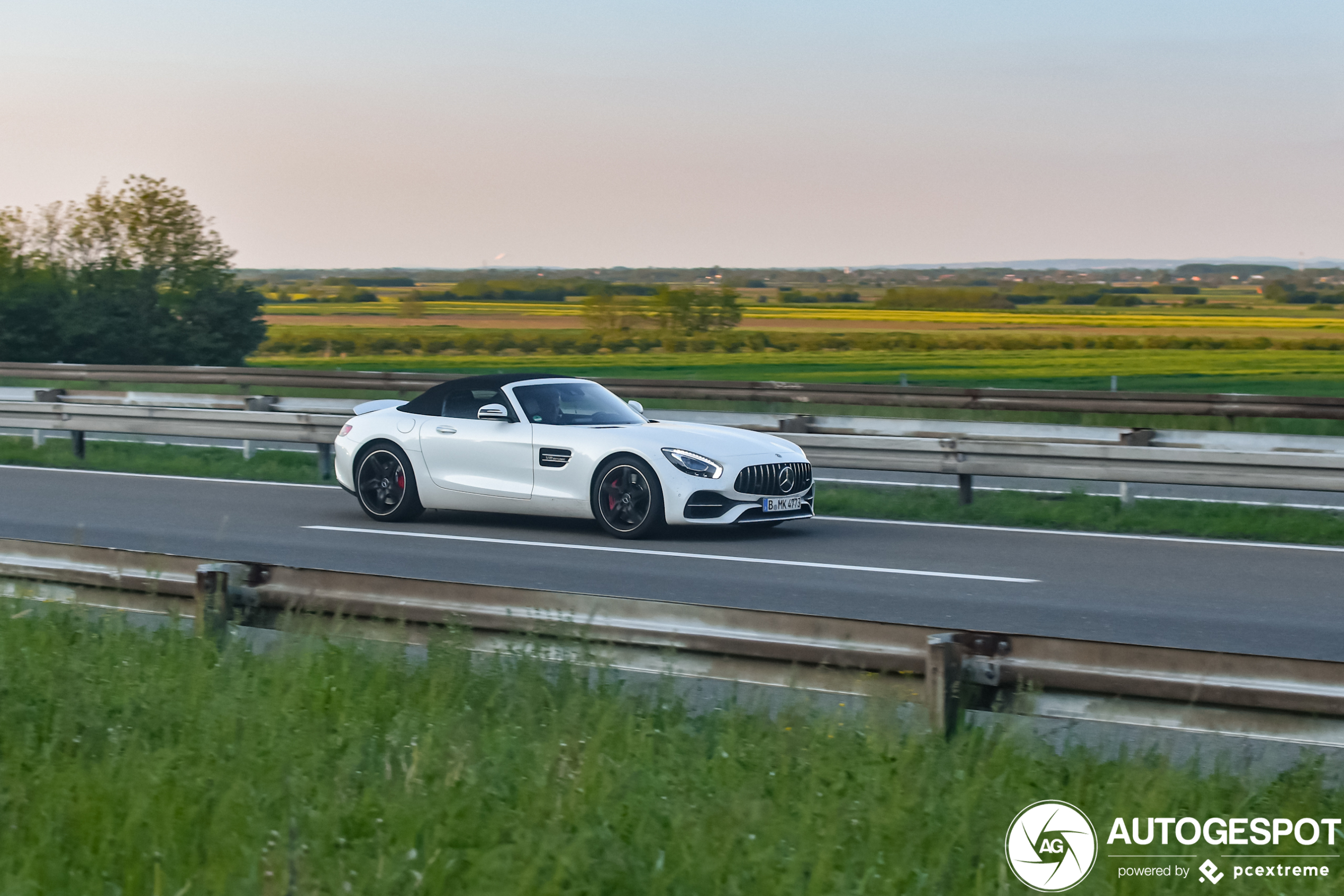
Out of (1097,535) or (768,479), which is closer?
(768,479)

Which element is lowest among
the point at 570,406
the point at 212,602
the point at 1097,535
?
the point at 1097,535

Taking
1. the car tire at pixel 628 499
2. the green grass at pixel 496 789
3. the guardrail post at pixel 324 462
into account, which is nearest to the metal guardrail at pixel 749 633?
the green grass at pixel 496 789

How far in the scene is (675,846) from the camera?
401 cm

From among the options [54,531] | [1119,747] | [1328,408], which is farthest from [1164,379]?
[1119,747]

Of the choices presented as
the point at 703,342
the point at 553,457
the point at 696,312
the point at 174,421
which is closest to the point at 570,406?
the point at 553,457

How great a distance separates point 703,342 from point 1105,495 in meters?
59.1

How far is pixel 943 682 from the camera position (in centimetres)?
466

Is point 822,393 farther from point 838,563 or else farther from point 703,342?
point 703,342

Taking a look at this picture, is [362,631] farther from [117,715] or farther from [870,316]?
[870,316]

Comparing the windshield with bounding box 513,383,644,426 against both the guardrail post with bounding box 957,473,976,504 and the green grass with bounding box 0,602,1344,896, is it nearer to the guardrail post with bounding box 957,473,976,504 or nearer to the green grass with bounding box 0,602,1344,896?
the guardrail post with bounding box 957,473,976,504

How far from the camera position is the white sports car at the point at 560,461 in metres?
11.3

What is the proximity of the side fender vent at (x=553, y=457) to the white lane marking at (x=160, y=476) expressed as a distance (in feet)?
14.3

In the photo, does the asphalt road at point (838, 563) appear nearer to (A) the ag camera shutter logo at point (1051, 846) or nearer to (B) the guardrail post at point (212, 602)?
(B) the guardrail post at point (212, 602)

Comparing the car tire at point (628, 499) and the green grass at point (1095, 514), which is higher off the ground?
the car tire at point (628, 499)
